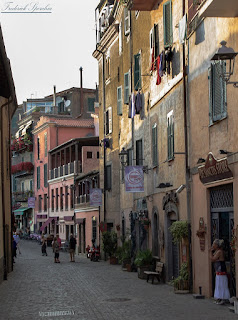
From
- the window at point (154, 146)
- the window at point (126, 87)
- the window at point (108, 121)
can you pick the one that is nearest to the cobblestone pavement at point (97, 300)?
the window at point (154, 146)

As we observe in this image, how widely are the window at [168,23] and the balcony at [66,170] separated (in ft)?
110

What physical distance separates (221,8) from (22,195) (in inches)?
2554

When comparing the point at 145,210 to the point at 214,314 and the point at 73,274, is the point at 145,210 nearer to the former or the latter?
the point at 73,274

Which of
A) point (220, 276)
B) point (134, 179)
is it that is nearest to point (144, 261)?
point (134, 179)

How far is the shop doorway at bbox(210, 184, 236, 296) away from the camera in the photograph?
50.8 ft

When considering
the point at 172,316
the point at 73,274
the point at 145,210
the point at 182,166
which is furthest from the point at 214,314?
the point at 73,274

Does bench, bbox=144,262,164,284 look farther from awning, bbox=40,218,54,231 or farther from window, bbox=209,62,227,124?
awning, bbox=40,218,54,231

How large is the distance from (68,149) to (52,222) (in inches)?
331

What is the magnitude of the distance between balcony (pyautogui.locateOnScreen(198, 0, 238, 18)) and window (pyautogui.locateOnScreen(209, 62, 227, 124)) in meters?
1.19

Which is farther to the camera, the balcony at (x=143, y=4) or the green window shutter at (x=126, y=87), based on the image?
the green window shutter at (x=126, y=87)

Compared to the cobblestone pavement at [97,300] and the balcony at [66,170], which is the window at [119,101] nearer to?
the cobblestone pavement at [97,300]

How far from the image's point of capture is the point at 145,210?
2633cm

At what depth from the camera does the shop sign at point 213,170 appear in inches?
599

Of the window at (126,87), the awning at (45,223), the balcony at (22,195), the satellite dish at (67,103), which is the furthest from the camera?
the balcony at (22,195)
